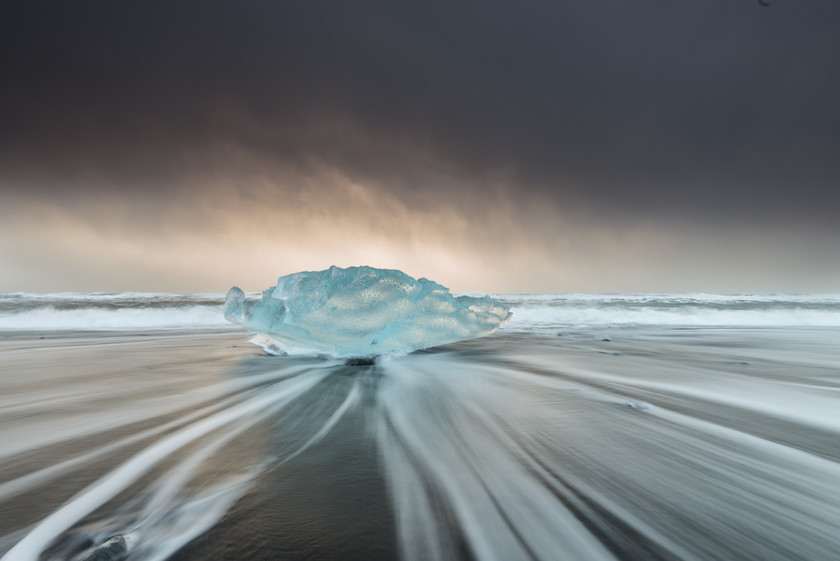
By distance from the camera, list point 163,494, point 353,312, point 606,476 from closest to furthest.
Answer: point 163,494
point 606,476
point 353,312

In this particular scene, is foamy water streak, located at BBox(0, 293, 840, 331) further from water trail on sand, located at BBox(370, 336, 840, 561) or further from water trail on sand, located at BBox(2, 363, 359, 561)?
water trail on sand, located at BBox(2, 363, 359, 561)

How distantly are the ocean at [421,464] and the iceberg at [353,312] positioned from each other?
391 mm

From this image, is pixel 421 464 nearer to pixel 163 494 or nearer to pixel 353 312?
pixel 163 494

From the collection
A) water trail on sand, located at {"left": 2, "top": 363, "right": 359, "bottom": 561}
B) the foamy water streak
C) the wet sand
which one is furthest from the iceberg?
the foamy water streak

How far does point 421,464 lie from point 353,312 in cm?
160

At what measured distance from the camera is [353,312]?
2.46 m

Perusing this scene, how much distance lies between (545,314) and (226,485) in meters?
7.45

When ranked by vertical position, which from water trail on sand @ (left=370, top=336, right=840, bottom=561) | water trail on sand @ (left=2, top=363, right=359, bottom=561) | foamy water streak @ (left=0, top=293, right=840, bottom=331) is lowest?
water trail on sand @ (left=2, top=363, right=359, bottom=561)

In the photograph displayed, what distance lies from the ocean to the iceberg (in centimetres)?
39

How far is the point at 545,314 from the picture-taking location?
7.48 m

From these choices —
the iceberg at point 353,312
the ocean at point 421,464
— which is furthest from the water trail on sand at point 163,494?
the iceberg at point 353,312

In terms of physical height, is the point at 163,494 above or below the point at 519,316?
below

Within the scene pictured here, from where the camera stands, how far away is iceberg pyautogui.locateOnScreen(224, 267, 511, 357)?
246cm

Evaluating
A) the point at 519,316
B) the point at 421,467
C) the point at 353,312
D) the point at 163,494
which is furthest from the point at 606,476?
the point at 519,316
